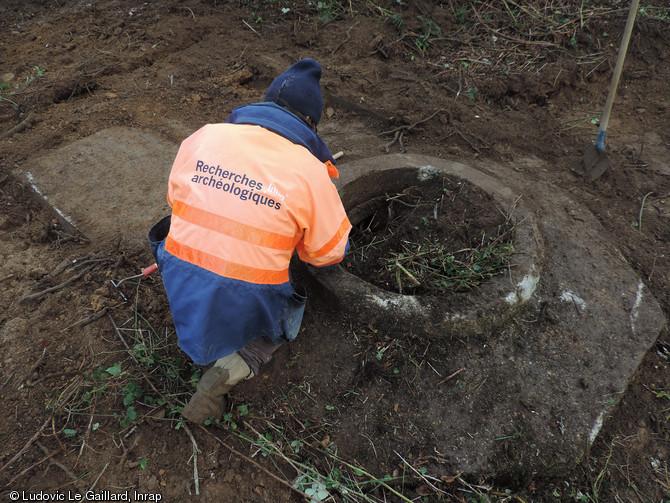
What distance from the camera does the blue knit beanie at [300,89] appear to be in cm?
217

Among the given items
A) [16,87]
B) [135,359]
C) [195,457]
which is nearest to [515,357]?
[195,457]

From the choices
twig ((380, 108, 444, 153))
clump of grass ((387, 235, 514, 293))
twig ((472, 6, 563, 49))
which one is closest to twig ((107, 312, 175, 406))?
clump of grass ((387, 235, 514, 293))

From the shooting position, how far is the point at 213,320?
76.6 inches

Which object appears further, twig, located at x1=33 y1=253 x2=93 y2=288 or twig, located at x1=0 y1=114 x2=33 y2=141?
twig, located at x1=0 y1=114 x2=33 y2=141

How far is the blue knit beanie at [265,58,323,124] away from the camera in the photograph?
→ 85.4 inches

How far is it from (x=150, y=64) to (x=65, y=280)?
3180 mm

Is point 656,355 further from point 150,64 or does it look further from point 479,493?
point 150,64

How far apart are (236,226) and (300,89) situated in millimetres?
801

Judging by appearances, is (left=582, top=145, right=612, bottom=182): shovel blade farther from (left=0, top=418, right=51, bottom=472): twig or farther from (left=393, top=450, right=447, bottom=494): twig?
(left=0, top=418, right=51, bottom=472): twig

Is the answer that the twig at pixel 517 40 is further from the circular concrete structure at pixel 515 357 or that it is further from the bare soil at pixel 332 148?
the circular concrete structure at pixel 515 357

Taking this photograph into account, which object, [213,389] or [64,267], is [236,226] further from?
[64,267]

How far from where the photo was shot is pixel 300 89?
7.11ft

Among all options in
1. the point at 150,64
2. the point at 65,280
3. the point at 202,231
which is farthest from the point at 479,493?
the point at 150,64

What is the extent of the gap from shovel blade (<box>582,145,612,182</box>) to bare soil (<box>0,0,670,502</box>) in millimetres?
105
